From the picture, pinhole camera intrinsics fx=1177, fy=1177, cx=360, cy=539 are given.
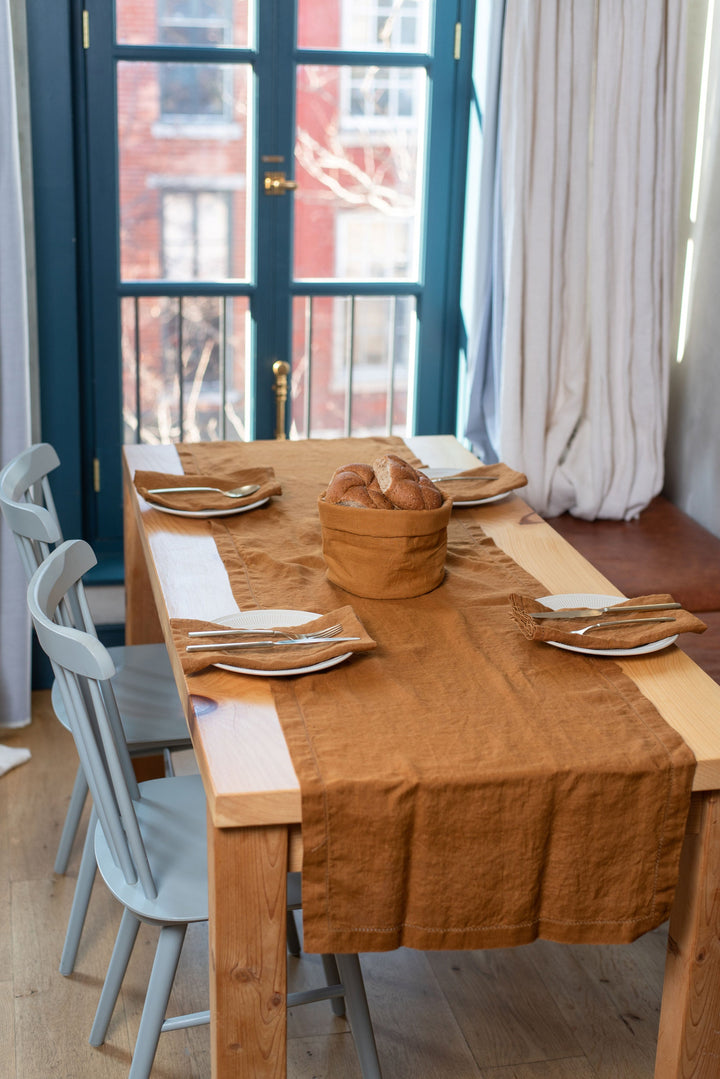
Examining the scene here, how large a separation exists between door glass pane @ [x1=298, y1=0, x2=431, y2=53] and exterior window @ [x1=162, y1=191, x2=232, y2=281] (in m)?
0.47

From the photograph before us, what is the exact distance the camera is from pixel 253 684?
4.78ft

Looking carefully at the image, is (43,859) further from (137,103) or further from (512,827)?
(137,103)

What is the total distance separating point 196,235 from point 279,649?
194 centimetres

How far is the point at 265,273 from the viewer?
3.18 metres

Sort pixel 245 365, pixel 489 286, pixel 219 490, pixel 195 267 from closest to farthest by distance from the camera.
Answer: pixel 219 490 < pixel 489 286 < pixel 195 267 < pixel 245 365

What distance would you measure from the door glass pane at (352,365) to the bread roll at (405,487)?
1656 millimetres

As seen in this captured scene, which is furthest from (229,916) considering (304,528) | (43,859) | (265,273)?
(265,273)

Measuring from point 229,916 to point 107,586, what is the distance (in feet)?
6.64

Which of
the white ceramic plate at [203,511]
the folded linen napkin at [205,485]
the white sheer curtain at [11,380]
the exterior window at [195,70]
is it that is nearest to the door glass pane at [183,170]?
the exterior window at [195,70]

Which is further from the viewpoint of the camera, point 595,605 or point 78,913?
point 78,913

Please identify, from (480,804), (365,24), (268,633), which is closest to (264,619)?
(268,633)

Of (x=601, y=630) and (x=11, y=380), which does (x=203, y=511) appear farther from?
(x=11, y=380)

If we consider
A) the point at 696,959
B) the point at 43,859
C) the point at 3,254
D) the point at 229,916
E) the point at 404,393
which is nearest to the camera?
the point at 229,916

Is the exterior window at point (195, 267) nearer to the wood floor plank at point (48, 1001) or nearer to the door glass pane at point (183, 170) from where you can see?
the door glass pane at point (183, 170)
